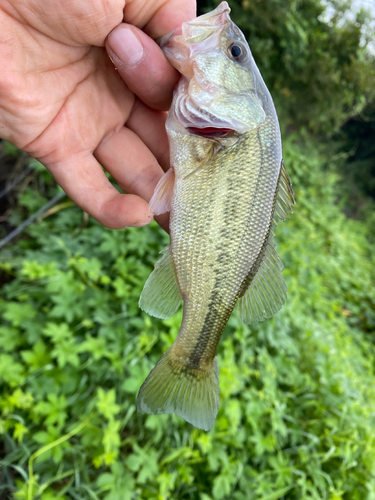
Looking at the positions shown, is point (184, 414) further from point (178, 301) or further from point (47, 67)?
point (47, 67)

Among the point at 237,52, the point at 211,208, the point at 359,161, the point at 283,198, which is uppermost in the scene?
the point at 237,52

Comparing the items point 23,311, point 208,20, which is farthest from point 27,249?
point 208,20

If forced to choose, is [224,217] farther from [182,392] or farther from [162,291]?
[182,392]

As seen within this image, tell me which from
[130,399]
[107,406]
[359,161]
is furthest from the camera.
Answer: [359,161]

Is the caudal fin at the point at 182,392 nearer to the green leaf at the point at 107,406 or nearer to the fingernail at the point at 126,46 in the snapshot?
the green leaf at the point at 107,406

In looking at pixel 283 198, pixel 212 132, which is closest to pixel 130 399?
pixel 283 198

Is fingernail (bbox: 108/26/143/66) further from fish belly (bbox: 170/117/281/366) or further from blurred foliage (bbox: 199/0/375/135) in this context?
blurred foliage (bbox: 199/0/375/135)
